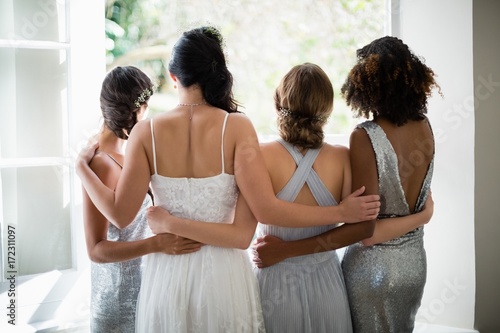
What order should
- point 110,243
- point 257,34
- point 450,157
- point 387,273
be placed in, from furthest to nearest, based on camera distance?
point 257,34 → point 450,157 → point 387,273 → point 110,243

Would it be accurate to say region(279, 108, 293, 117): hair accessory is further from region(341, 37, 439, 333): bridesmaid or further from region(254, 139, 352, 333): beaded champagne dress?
region(341, 37, 439, 333): bridesmaid

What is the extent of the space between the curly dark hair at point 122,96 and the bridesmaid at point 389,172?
2.22 feet

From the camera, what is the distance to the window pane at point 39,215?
2002 mm

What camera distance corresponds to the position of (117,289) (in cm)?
176

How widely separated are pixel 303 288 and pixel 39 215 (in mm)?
1016

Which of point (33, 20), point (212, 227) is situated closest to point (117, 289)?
point (212, 227)

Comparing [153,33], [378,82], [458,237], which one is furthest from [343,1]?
[378,82]

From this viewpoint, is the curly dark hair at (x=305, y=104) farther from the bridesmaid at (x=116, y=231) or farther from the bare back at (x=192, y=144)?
the bridesmaid at (x=116, y=231)

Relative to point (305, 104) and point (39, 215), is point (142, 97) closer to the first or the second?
point (305, 104)

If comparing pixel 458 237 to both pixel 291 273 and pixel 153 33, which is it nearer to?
pixel 291 273

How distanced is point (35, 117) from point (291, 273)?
1088 mm

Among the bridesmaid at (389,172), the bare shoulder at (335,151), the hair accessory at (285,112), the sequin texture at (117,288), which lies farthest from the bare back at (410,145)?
the sequin texture at (117,288)

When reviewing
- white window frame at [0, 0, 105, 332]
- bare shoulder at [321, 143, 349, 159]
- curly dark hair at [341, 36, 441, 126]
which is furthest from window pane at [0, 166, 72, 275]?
curly dark hair at [341, 36, 441, 126]

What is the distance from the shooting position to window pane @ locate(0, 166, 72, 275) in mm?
2002
